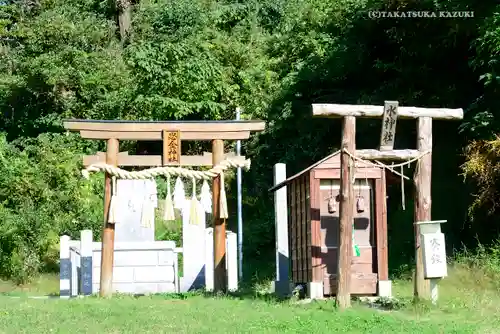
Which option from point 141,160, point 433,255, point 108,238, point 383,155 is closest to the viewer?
point 433,255

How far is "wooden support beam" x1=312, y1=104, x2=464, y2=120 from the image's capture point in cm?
1005

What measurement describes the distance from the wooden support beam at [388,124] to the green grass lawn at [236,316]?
2.17 m

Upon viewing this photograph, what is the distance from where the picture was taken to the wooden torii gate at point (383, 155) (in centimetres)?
1009

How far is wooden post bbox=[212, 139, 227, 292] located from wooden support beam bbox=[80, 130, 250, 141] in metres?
0.13

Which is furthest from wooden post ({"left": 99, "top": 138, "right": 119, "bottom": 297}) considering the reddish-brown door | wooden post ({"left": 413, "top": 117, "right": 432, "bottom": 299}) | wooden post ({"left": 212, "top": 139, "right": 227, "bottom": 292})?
wooden post ({"left": 413, "top": 117, "right": 432, "bottom": 299})

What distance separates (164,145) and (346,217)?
337 centimetres

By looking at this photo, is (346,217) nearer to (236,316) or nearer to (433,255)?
(433,255)

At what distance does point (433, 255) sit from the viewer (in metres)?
10.1

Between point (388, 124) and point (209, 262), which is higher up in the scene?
point (388, 124)

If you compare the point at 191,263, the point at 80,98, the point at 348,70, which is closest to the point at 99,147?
the point at 80,98

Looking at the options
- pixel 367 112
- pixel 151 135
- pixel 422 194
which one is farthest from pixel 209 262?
pixel 367 112

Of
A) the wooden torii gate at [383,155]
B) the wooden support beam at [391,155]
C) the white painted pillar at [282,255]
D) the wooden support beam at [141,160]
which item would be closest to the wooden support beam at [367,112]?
the wooden torii gate at [383,155]

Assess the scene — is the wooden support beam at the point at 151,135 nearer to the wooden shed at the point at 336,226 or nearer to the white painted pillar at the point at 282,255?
the wooden shed at the point at 336,226

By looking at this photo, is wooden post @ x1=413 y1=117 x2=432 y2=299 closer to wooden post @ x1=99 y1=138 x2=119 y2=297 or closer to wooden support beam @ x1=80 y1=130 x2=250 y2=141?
wooden support beam @ x1=80 y1=130 x2=250 y2=141
